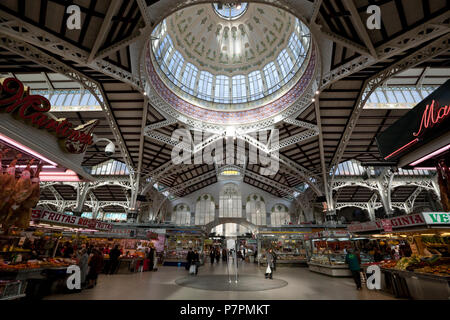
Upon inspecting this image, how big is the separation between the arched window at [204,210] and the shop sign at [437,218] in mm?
28524

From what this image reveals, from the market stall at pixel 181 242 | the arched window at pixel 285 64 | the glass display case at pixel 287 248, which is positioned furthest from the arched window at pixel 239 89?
the market stall at pixel 181 242

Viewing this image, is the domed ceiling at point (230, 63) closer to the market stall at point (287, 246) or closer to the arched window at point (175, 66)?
the arched window at point (175, 66)

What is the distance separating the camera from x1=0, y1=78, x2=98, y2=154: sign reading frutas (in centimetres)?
429

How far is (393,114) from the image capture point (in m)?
15.2

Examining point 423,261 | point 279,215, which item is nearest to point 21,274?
point 423,261

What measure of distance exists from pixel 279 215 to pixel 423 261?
2750cm

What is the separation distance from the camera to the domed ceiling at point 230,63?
55.8ft

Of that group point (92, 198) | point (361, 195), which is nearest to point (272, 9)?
point (361, 195)

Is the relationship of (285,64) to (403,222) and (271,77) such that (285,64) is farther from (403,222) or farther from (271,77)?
(403,222)

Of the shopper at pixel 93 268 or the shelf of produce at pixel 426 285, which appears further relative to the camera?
the shopper at pixel 93 268

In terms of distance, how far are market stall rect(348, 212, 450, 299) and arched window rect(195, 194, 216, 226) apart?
26413 mm

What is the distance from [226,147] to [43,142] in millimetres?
19233

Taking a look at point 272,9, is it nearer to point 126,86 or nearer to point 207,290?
point 126,86
